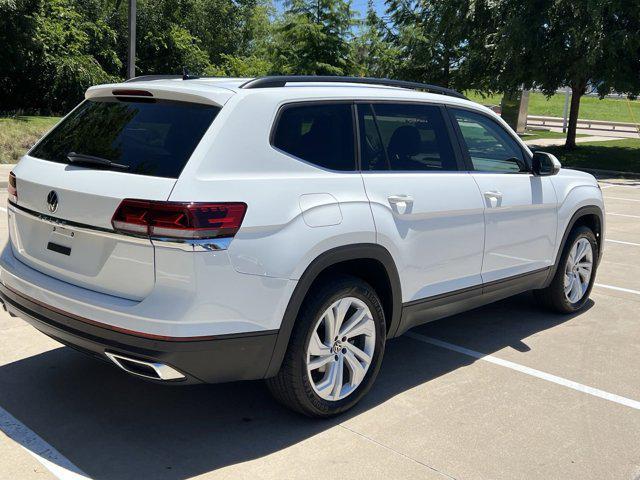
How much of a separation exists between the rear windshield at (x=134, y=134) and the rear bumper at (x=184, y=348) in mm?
774

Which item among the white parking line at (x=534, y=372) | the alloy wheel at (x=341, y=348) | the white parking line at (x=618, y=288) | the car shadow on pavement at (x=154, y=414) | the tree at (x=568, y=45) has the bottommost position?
the car shadow on pavement at (x=154, y=414)

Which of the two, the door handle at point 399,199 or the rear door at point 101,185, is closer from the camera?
the rear door at point 101,185

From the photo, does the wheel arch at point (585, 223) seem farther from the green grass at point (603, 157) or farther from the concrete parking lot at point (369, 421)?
the green grass at point (603, 157)

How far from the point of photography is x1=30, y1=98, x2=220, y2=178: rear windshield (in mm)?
3385

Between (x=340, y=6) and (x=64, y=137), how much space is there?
29.5 metres

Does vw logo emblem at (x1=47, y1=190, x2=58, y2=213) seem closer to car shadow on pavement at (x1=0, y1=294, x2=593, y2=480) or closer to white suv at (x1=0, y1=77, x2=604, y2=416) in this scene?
white suv at (x1=0, y1=77, x2=604, y2=416)

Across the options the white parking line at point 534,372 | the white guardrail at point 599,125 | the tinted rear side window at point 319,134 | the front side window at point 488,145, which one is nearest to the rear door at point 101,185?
the tinted rear side window at point 319,134

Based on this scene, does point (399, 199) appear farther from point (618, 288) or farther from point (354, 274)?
point (618, 288)

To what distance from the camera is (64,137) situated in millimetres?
3994

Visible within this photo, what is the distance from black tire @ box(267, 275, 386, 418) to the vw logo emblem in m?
1.35

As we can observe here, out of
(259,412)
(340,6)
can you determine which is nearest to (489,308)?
(259,412)

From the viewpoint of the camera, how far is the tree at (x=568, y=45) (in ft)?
68.0

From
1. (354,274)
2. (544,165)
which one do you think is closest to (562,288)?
(544,165)

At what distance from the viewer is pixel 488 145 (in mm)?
5191
